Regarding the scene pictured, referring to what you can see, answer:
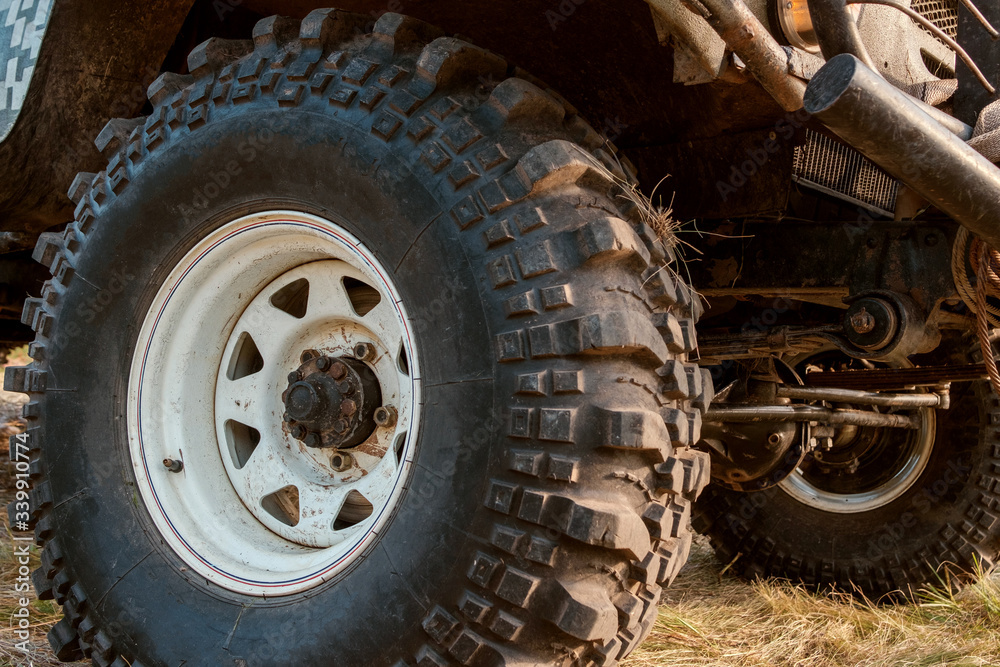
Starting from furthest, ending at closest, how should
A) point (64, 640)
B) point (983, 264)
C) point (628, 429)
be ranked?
point (64, 640)
point (983, 264)
point (628, 429)

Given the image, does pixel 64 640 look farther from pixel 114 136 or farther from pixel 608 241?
pixel 608 241

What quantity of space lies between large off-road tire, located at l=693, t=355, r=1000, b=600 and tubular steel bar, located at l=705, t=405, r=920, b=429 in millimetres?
199

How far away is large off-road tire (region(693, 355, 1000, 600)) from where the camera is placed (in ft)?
10.5

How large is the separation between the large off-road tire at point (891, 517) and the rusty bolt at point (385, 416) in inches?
77.9

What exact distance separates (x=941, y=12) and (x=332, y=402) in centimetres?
190

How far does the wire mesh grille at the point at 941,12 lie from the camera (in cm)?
222

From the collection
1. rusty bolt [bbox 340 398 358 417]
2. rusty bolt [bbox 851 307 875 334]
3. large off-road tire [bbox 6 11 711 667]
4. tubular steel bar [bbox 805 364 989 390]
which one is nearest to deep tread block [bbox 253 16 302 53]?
large off-road tire [bbox 6 11 711 667]

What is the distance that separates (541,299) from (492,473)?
1.06ft

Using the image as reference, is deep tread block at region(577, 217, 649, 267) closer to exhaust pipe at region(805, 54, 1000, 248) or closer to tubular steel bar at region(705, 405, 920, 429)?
exhaust pipe at region(805, 54, 1000, 248)

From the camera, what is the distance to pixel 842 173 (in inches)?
104

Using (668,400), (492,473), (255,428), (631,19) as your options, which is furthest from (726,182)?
(255,428)

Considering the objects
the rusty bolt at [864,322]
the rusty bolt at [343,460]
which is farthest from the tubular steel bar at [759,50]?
the rusty bolt at [343,460]

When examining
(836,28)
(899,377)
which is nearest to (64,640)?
(836,28)

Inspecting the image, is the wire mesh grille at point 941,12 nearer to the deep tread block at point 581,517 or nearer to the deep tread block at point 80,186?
the deep tread block at point 581,517
